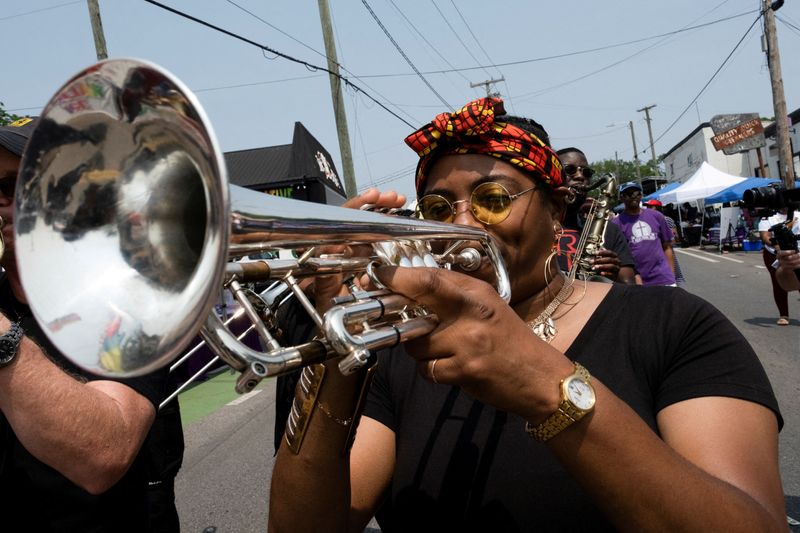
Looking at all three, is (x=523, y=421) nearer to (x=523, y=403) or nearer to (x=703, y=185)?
(x=523, y=403)

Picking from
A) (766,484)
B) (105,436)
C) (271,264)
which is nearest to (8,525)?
(105,436)

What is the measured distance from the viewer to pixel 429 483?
153 cm

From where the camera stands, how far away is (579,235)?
13.2ft

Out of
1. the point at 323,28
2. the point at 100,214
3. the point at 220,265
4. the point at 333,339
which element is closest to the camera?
the point at 220,265

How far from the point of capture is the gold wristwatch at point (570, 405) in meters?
1.20

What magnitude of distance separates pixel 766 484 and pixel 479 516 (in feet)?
1.89

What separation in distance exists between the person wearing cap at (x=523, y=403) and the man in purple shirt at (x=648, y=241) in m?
4.36

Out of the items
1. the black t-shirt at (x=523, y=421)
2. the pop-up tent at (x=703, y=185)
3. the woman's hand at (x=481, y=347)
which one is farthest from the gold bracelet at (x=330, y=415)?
the pop-up tent at (x=703, y=185)

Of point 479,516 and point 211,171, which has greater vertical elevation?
point 211,171

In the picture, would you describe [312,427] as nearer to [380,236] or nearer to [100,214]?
[380,236]

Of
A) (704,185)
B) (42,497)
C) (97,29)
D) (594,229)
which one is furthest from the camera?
(704,185)

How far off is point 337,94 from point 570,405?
1436 centimetres

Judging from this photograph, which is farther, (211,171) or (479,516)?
(479,516)

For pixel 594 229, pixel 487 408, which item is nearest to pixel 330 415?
pixel 487 408
